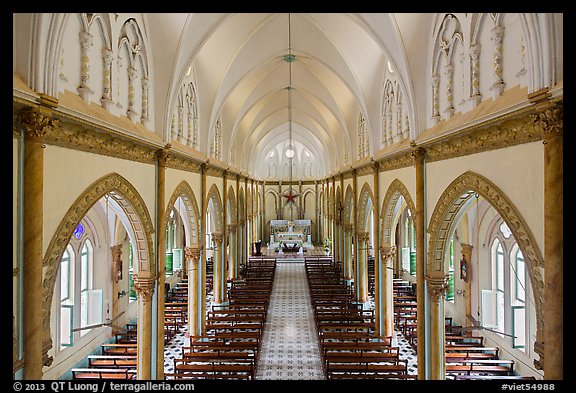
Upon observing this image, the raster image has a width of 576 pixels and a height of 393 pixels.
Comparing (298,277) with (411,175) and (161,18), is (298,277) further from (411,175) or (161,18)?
(161,18)

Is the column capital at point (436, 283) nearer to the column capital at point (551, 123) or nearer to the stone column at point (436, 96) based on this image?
the stone column at point (436, 96)

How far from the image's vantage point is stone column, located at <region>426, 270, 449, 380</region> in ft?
34.9

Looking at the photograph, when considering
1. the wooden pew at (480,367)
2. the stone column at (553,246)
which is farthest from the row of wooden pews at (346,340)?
the stone column at (553,246)

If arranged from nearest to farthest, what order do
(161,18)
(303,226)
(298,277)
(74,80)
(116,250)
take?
(74,80) → (161,18) → (116,250) → (298,277) → (303,226)

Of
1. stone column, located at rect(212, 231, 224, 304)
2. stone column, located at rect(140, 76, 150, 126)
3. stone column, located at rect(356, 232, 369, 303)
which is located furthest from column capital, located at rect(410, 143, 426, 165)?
stone column, located at rect(212, 231, 224, 304)

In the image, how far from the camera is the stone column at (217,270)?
21.6 m

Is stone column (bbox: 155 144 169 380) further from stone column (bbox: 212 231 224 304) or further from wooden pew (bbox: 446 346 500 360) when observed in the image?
stone column (bbox: 212 231 224 304)

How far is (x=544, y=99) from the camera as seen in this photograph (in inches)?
218

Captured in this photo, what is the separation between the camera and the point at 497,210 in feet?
23.9

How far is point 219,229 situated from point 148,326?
11445mm

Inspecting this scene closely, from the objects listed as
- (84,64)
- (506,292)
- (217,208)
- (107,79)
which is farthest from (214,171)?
(506,292)
